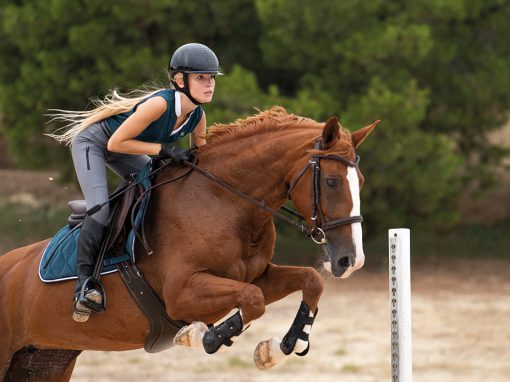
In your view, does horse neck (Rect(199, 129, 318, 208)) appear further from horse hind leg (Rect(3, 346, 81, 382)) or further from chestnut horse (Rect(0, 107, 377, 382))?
horse hind leg (Rect(3, 346, 81, 382))

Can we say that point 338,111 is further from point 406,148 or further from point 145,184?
point 145,184

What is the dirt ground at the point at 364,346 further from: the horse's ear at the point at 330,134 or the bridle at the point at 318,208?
the horse's ear at the point at 330,134

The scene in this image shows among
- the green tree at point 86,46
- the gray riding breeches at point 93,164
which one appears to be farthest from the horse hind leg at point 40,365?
the green tree at point 86,46

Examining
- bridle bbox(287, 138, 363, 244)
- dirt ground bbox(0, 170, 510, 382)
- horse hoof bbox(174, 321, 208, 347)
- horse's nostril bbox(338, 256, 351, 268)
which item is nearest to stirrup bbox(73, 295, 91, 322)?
horse hoof bbox(174, 321, 208, 347)

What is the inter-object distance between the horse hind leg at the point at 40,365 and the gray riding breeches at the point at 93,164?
4.42ft

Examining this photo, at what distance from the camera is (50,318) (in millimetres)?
6023

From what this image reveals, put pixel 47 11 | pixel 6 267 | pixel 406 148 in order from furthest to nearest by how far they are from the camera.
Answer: pixel 47 11
pixel 406 148
pixel 6 267

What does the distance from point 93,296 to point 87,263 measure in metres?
0.21

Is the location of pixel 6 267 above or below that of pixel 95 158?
below

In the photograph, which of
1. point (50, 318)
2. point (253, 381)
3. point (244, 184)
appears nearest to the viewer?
point (244, 184)

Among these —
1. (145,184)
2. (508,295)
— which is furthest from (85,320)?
(508,295)

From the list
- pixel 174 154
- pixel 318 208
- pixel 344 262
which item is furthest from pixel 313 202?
pixel 174 154

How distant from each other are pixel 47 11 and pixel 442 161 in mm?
7647

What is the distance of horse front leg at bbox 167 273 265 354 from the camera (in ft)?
17.1
